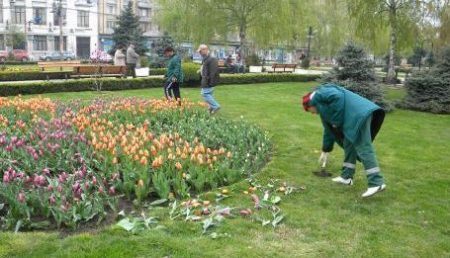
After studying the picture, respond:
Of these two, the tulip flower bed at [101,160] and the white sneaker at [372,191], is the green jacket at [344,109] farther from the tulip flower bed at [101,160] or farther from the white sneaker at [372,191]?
the tulip flower bed at [101,160]

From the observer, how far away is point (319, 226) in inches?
199

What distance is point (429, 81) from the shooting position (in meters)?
16.3

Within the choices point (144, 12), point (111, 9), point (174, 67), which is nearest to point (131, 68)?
point (174, 67)

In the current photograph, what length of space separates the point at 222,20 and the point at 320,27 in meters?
22.7

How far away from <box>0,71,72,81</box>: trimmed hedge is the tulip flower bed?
40.5 feet

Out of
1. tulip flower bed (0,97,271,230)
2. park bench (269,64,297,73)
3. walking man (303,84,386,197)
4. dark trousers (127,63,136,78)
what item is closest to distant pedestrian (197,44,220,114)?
tulip flower bed (0,97,271,230)

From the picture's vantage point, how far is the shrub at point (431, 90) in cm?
1587

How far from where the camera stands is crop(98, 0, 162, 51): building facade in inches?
2721

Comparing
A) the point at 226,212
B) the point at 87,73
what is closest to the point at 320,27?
the point at 87,73

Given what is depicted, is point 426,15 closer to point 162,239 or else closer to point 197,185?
point 197,185

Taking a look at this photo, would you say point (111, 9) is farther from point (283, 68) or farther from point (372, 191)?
point (372, 191)

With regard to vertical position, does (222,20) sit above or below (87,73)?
above

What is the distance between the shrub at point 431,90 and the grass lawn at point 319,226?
22.7ft

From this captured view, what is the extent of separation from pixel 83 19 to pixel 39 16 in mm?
5805
